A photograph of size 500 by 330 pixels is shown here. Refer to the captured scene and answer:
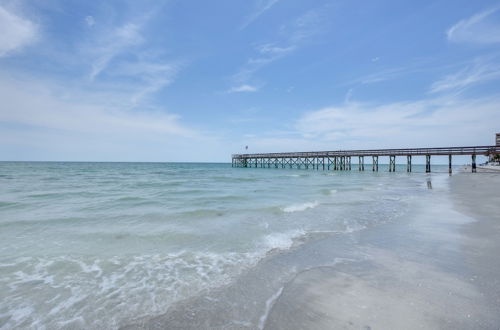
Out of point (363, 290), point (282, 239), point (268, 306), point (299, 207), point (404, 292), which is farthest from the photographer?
point (299, 207)

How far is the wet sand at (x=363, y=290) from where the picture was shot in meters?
2.83

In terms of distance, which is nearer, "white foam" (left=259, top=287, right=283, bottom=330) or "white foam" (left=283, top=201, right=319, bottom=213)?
"white foam" (left=259, top=287, right=283, bottom=330)

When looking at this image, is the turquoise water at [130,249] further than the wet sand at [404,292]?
Yes

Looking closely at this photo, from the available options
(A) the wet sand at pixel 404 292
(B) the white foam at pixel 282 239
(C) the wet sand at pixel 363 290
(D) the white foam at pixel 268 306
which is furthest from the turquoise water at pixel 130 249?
(A) the wet sand at pixel 404 292

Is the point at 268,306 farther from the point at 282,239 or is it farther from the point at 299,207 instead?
the point at 299,207

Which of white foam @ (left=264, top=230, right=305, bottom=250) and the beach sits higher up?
the beach

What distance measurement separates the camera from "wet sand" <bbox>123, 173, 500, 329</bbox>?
9.30 feet

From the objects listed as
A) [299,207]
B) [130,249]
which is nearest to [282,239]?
[130,249]

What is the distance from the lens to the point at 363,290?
3535 millimetres

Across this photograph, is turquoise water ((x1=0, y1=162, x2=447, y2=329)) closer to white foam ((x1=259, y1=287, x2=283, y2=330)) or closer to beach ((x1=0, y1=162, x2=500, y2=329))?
beach ((x1=0, y1=162, x2=500, y2=329))

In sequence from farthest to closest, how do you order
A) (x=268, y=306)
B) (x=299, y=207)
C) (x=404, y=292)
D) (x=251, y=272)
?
(x=299, y=207) → (x=251, y=272) → (x=404, y=292) → (x=268, y=306)

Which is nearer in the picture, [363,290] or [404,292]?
[404,292]

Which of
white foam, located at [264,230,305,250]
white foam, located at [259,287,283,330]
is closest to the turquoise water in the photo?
white foam, located at [264,230,305,250]

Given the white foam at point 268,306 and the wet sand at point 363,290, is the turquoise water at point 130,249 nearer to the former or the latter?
the wet sand at point 363,290
